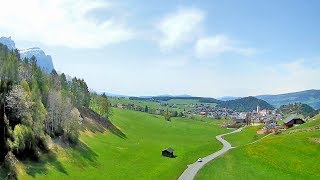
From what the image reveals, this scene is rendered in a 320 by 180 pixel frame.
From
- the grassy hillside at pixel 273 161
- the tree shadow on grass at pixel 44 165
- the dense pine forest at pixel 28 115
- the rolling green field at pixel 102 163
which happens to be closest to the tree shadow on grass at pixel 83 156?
the rolling green field at pixel 102 163

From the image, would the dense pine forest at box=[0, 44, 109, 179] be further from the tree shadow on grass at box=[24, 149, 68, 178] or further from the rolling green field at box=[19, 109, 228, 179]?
the rolling green field at box=[19, 109, 228, 179]

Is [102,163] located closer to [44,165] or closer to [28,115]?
[44,165]

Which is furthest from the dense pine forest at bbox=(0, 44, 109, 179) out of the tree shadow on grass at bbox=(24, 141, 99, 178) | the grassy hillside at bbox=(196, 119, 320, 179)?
the grassy hillside at bbox=(196, 119, 320, 179)

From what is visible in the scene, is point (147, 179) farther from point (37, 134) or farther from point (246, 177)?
point (37, 134)

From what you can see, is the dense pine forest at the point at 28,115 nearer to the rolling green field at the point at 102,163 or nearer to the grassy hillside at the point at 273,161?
the rolling green field at the point at 102,163

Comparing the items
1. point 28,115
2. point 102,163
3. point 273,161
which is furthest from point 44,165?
point 273,161

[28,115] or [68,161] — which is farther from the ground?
[28,115]

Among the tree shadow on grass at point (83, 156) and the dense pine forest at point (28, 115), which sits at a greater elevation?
the dense pine forest at point (28, 115)
